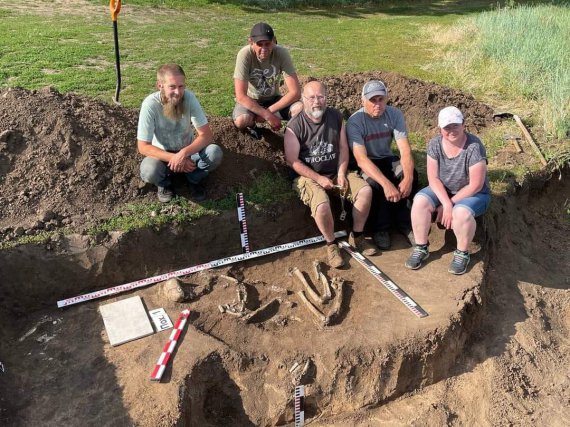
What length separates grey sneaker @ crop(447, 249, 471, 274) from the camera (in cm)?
514

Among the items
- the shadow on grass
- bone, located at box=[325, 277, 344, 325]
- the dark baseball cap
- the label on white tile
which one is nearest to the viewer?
the label on white tile

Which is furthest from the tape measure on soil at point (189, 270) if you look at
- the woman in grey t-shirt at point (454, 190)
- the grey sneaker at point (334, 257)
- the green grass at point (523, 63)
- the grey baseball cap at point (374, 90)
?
the green grass at point (523, 63)

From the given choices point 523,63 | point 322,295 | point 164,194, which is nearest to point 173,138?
point 164,194

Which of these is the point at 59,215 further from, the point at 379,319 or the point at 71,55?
the point at 71,55

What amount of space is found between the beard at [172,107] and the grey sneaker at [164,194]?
778 mm

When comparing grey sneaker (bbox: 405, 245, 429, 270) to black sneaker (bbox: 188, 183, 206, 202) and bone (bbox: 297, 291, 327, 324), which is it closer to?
bone (bbox: 297, 291, 327, 324)

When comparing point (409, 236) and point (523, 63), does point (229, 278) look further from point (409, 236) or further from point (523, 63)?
point (523, 63)

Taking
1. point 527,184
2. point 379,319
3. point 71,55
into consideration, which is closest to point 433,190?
point 379,319

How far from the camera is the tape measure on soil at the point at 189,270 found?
4.91 m

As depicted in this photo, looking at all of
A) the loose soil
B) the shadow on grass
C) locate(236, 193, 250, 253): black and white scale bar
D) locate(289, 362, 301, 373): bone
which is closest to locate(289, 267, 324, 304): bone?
the loose soil

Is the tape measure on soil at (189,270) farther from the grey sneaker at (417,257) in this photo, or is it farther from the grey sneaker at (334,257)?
the grey sneaker at (417,257)

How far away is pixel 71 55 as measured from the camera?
9.77 m

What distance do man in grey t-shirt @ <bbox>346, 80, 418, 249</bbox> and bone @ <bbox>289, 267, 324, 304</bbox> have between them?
3.33ft

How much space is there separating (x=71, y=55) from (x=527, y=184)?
8.38 meters
